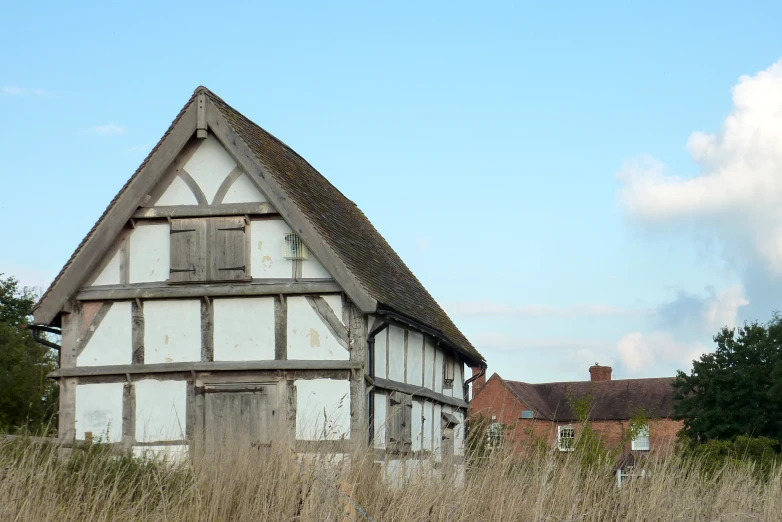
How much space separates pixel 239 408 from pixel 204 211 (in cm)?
318

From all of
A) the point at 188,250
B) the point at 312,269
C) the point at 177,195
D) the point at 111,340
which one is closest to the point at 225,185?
the point at 177,195

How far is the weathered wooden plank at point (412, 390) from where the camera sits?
15414 millimetres

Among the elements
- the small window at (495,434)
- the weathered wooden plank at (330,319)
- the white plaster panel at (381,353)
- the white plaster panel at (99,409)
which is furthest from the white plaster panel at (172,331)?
the small window at (495,434)

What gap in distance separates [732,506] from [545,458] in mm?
2011

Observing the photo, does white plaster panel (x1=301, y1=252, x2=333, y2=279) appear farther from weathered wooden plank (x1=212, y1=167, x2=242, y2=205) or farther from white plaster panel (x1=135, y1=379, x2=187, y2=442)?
white plaster panel (x1=135, y1=379, x2=187, y2=442)

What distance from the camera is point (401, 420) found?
16.8 m

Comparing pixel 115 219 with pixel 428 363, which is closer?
pixel 115 219

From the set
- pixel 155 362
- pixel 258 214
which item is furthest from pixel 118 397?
pixel 258 214

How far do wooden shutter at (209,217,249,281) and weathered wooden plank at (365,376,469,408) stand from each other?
107 inches

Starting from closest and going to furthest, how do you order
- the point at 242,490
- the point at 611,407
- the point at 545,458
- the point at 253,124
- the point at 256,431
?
the point at 242,490 → the point at 545,458 → the point at 256,431 → the point at 253,124 → the point at 611,407

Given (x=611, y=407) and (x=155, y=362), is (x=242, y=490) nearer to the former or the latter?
(x=155, y=362)

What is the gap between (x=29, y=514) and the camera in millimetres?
7113

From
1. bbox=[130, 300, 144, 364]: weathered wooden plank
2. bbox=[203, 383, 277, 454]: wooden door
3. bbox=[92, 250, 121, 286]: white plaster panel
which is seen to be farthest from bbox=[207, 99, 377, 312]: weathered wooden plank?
bbox=[130, 300, 144, 364]: weathered wooden plank

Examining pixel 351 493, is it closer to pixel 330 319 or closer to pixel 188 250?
pixel 330 319
